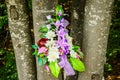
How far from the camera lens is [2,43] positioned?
6.27 meters

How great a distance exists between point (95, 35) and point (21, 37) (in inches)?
23.9

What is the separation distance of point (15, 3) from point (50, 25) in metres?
0.35

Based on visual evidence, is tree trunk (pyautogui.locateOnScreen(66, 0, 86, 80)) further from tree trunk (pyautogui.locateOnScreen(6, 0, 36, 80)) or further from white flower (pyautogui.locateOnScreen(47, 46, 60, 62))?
white flower (pyautogui.locateOnScreen(47, 46, 60, 62))

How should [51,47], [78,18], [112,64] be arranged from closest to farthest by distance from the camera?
[51,47] → [78,18] → [112,64]

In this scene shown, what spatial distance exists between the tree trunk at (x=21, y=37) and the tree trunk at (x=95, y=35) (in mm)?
468

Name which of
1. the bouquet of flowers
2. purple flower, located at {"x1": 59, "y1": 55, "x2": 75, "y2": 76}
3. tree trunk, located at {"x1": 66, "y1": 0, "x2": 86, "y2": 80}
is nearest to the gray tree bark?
the bouquet of flowers

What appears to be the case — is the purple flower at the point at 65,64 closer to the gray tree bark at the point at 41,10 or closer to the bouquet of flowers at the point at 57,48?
the bouquet of flowers at the point at 57,48

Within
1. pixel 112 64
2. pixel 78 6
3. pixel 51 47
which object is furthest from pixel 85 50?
pixel 112 64

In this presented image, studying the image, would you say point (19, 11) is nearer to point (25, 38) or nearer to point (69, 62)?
point (25, 38)

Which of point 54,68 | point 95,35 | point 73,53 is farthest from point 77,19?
point 54,68

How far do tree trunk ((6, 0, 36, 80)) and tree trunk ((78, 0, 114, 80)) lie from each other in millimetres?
468

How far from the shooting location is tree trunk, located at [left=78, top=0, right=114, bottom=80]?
210 centimetres

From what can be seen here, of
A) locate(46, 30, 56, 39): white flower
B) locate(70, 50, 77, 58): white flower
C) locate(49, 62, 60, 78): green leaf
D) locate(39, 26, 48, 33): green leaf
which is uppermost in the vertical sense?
locate(39, 26, 48, 33): green leaf

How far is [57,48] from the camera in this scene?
2.03 metres
